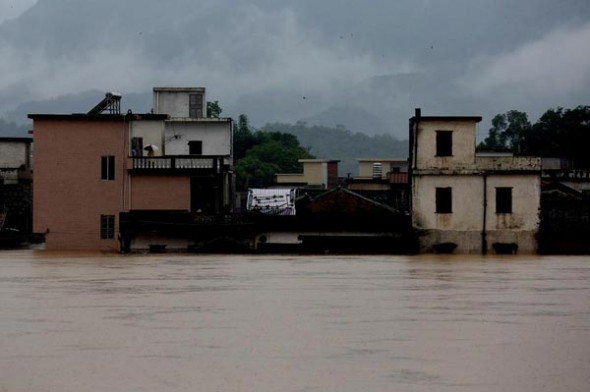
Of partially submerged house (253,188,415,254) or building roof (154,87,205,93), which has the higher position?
building roof (154,87,205,93)

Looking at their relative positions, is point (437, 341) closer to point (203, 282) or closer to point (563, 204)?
point (203, 282)

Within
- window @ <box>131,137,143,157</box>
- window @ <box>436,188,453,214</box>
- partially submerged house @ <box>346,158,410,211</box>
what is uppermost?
window @ <box>131,137,143,157</box>

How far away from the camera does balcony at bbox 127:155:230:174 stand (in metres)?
56.2

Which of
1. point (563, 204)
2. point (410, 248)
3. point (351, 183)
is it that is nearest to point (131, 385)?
point (410, 248)

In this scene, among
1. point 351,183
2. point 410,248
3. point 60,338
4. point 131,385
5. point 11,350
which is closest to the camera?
point 131,385

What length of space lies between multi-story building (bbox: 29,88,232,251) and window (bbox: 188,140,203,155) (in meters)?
4.28

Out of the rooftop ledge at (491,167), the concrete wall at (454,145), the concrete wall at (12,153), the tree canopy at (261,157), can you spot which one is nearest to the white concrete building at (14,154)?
the concrete wall at (12,153)

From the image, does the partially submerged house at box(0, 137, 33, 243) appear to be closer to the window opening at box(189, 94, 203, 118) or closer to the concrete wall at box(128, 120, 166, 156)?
the window opening at box(189, 94, 203, 118)

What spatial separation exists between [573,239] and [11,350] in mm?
41553

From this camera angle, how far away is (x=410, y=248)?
183 ft

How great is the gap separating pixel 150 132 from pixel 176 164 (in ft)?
9.33

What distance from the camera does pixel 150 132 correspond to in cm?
5825

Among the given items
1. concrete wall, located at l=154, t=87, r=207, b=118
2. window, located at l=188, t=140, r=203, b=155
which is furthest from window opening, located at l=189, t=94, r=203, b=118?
window, located at l=188, t=140, r=203, b=155

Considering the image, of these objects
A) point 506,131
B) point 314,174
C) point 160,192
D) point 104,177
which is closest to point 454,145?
point 160,192
